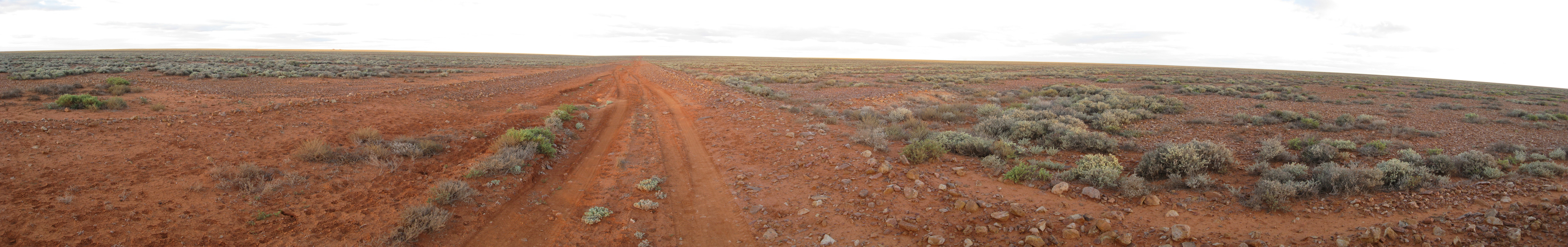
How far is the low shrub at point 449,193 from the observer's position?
5234 millimetres

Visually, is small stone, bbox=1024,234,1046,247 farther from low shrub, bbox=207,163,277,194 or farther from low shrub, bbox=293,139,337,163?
low shrub, bbox=293,139,337,163

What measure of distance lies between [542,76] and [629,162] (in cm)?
2428

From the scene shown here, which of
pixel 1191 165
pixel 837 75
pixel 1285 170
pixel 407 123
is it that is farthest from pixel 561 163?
pixel 837 75

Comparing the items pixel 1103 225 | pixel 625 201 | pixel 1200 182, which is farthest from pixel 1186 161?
pixel 625 201

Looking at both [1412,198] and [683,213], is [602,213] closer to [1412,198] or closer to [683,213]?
[683,213]

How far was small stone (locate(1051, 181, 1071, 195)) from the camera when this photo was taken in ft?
17.6

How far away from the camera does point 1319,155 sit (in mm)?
6879

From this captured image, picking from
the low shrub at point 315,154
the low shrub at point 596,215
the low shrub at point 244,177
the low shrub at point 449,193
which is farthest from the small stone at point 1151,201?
the low shrub at point 315,154

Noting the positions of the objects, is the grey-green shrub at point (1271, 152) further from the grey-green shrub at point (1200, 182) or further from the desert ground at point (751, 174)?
the grey-green shrub at point (1200, 182)

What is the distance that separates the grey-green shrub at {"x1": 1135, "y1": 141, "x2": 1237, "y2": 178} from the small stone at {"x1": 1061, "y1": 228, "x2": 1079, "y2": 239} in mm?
2299

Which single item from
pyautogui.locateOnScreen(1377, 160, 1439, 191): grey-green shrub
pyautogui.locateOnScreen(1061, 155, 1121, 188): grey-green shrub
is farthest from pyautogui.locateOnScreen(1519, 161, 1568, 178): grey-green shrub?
pyautogui.locateOnScreen(1061, 155, 1121, 188): grey-green shrub

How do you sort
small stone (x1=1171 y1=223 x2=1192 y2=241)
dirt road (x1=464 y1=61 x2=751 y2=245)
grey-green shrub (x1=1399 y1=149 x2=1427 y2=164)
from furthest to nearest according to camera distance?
1. grey-green shrub (x1=1399 y1=149 x2=1427 y2=164)
2. dirt road (x1=464 y1=61 x2=751 y2=245)
3. small stone (x1=1171 y1=223 x2=1192 y2=241)

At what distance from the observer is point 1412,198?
15.3 ft

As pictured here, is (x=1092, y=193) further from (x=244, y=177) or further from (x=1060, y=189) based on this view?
(x=244, y=177)
